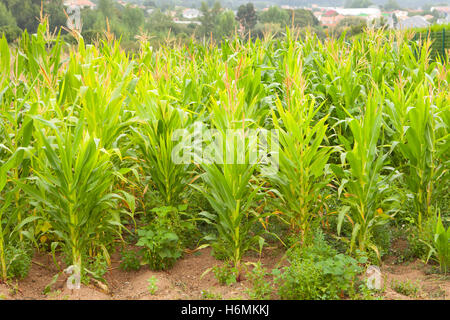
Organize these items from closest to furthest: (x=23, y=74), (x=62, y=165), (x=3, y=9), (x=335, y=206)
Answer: (x=62, y=165) < (x=335, y=206) < (x=23, y=74) < (x=3, y=9)

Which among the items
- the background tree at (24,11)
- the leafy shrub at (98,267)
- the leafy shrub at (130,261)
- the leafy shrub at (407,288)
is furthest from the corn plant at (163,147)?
the background tree at (24,11)

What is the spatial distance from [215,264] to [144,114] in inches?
53.1

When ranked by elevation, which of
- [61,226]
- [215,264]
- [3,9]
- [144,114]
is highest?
[3,9]

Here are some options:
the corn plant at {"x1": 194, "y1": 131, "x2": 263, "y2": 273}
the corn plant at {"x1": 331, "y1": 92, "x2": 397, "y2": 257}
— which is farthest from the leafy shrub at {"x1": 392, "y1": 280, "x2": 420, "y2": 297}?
the corn plant at {"x1": 194, "y1": 131, "x2": 263, "y2": 273}

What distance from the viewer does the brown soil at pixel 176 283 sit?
310cm

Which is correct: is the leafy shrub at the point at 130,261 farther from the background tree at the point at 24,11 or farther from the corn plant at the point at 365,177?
the background tree at the point at 24,11

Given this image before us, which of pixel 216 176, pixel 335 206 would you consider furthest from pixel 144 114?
pixel 335 206

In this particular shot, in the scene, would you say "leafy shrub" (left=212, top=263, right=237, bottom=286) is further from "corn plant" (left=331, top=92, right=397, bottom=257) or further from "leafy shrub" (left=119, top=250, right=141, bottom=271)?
"corn plant" (left=331, top=92, right=397, bottom=257)

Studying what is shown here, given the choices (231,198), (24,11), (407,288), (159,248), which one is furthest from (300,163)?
(24,11)

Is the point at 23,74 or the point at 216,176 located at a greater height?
the point at 23,74

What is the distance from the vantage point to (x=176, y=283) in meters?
3.39

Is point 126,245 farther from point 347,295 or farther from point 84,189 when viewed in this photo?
point 347,295

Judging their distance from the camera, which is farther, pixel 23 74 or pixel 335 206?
pixel 23 74

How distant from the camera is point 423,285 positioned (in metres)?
3.24
